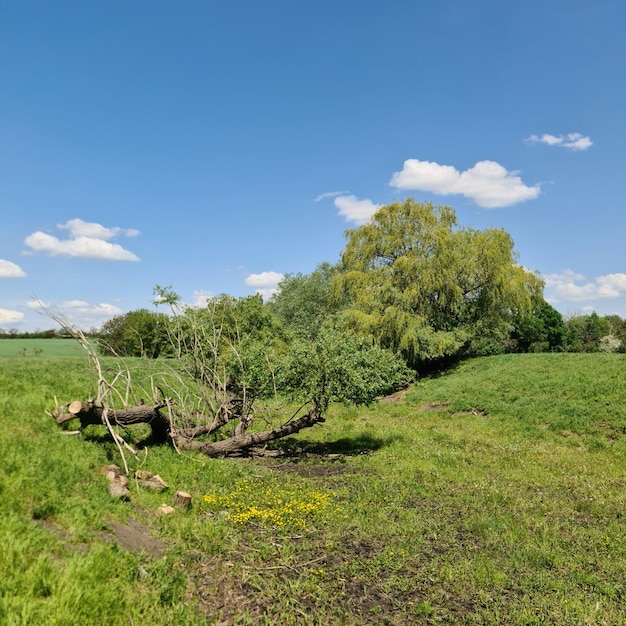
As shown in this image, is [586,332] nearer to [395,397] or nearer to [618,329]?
[618,329]

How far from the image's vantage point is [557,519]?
941 centimetres

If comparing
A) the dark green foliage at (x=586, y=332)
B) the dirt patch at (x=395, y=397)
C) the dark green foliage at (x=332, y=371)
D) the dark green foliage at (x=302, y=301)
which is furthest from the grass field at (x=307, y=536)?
the dark green foliage at (x=586, y=332)

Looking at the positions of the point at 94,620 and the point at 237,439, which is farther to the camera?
the point at 237,439

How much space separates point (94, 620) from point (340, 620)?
3.01 metres

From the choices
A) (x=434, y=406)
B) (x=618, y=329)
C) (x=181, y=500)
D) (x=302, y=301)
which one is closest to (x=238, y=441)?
(x=181, y=500)

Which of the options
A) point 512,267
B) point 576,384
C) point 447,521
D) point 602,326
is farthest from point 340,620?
point 602,326

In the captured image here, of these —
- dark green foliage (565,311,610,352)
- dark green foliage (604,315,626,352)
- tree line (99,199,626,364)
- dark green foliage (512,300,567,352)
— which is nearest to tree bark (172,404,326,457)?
tree line (99,199,626,364)

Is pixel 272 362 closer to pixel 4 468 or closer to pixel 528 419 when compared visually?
pixel 4 468

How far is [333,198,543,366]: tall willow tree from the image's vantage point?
31.8 metres

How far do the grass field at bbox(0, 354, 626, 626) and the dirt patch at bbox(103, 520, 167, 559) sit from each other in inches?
1.3

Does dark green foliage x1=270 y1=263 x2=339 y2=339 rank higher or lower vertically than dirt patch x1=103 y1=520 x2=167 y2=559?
higher

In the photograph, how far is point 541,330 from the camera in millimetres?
55438

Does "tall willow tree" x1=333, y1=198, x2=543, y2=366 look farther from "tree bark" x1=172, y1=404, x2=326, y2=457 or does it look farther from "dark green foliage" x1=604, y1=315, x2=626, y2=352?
"dark green foliage" x1=604, y1=315, x2=626, y2=352

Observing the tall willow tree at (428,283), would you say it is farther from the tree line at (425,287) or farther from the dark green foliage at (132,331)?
the dark green foliage at (132,331)
